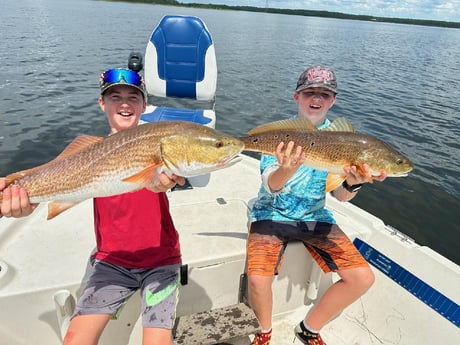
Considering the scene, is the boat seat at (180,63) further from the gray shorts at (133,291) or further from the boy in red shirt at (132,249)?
the gray shorts at (133,291)

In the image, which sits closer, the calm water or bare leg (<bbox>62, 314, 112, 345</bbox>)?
bare leg (<bbox>62, 314, 112, 345</bbox>)

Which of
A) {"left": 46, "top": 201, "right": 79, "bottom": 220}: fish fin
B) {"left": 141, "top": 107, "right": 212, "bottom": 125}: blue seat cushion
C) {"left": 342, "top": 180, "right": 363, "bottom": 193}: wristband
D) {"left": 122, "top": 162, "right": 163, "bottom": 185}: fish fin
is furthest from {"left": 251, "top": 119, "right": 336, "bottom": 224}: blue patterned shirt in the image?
{"left": 141, "top": 107, "right": 212, "bottom": 125}: blue seat cushion

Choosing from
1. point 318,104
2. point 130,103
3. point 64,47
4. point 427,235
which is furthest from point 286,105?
point 64,47

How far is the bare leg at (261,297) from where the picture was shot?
9.96 feet

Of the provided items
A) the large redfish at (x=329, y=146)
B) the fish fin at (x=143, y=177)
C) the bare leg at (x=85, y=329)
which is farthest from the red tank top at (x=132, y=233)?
the large redfish at (x=329, y=146)

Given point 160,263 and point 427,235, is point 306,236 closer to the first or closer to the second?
point 160,263

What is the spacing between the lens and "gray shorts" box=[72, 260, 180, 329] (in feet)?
8.15

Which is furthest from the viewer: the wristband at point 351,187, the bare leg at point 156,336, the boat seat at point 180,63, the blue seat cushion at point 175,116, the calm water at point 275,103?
the calm water at point 275,103

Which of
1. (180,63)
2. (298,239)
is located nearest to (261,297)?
(298,239)

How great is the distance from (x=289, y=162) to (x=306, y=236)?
0.88 metres

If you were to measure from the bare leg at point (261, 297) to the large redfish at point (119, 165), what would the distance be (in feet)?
4.33

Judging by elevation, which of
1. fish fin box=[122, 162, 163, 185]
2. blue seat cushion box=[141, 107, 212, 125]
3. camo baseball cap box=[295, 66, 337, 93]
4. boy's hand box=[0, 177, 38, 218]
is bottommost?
blue seat cushion box=[141, 107, 212, 125]

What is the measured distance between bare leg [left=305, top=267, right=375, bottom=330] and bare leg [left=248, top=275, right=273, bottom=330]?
1.65 feet

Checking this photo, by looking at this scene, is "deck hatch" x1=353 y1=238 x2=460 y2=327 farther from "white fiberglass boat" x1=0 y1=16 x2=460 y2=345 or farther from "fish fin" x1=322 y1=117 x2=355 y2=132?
"fish fin" x1=322 y1=117 x2=355 y2=132
